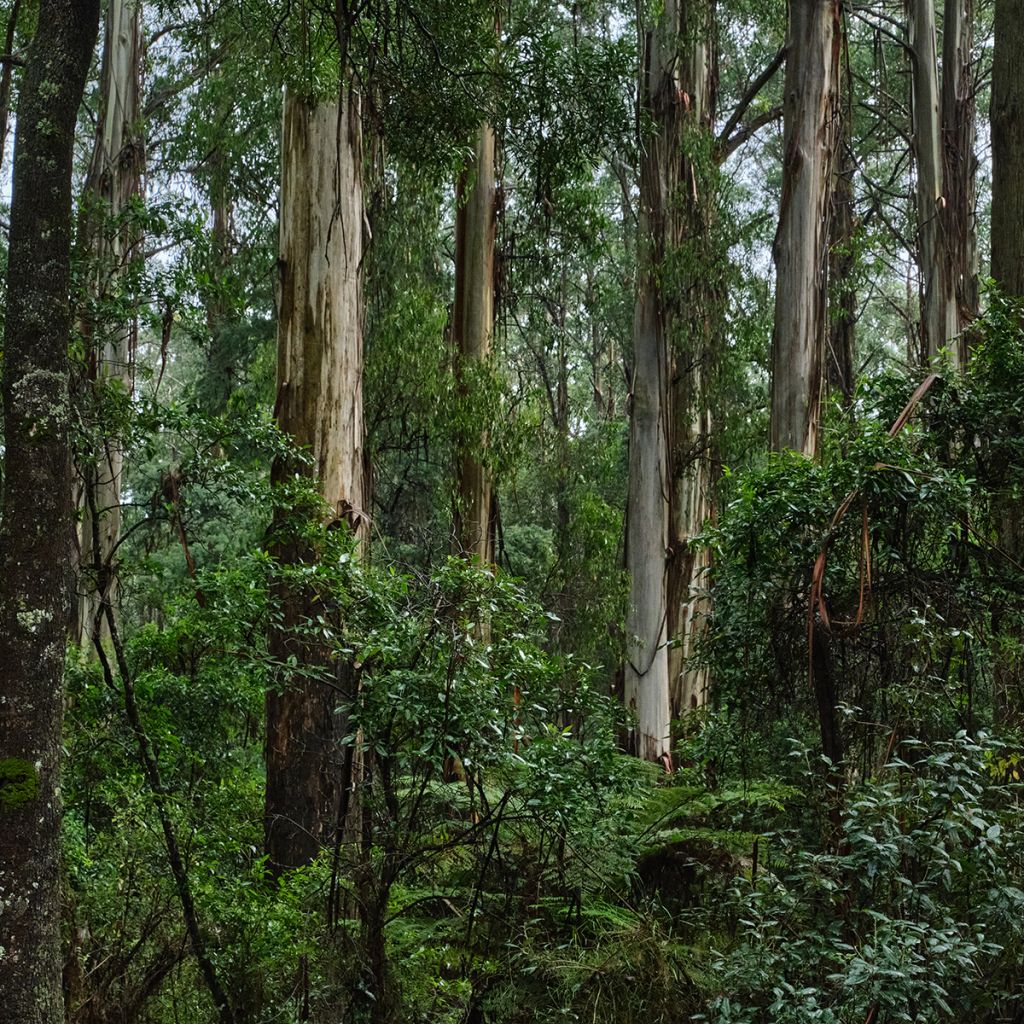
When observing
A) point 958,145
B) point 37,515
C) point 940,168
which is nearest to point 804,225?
point 940,168

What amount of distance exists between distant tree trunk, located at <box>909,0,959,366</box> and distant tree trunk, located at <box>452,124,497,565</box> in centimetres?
442

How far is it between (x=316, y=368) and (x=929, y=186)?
768cm

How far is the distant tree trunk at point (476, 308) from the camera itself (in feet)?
39.0

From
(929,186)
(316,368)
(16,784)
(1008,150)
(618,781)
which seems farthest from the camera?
(929,186)

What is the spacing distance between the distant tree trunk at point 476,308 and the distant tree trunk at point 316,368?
3754 mm

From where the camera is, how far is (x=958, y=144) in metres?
14.6

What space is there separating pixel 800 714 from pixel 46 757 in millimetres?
2720

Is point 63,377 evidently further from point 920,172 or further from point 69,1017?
point 920,172

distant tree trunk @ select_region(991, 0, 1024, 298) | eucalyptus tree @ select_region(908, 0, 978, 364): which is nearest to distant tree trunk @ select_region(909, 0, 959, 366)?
eucalyptus tree @ select_region(908, 0, 978, 364)

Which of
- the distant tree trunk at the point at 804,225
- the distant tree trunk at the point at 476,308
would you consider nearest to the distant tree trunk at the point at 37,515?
the distant tree trunk at the point at 804,225

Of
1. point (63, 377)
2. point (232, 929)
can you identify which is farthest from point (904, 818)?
point (63, 377)

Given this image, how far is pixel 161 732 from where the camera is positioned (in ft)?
17.2

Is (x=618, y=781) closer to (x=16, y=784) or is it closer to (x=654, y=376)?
(x=16, y=784)

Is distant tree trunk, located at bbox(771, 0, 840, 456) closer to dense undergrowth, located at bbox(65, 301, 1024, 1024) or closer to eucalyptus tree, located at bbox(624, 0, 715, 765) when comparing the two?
eucalyptus tree, located at bbox(624, 0, 715, 765)
